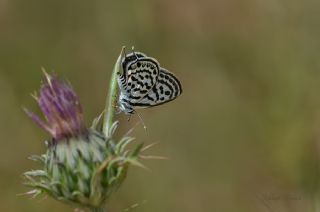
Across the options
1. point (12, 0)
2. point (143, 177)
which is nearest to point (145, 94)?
point (143, 177)

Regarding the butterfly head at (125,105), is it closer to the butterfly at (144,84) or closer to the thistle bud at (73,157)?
the butterfly at (144,84)

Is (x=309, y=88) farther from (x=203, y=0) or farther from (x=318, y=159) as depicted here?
(x=203, y=0)

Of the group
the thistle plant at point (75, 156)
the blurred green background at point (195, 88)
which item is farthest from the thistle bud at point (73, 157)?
the blurred green background at point (195, 88)

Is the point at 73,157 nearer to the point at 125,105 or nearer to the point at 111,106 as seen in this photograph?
the point at 111,106

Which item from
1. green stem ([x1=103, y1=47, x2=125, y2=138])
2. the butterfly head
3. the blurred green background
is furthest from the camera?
the blurred green background

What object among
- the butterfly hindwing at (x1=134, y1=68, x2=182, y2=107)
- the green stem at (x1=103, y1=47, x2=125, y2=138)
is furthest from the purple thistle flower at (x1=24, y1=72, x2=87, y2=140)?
the butterfly hindwing at (x1=134, y1=68, x2=182, y2=107)

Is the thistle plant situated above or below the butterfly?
below

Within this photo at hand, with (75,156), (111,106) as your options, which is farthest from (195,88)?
(75,156)

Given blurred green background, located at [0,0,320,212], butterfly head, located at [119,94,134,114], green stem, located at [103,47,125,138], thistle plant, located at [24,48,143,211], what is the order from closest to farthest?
thistle plant, located at [24,48,143,211] → green stem, located at [103,47,125,138] → butterfly head, located at [119,94,134,114] → blurred green background, located at [0,0,320,212]

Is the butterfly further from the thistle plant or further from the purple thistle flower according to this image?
the purple thistle flower
